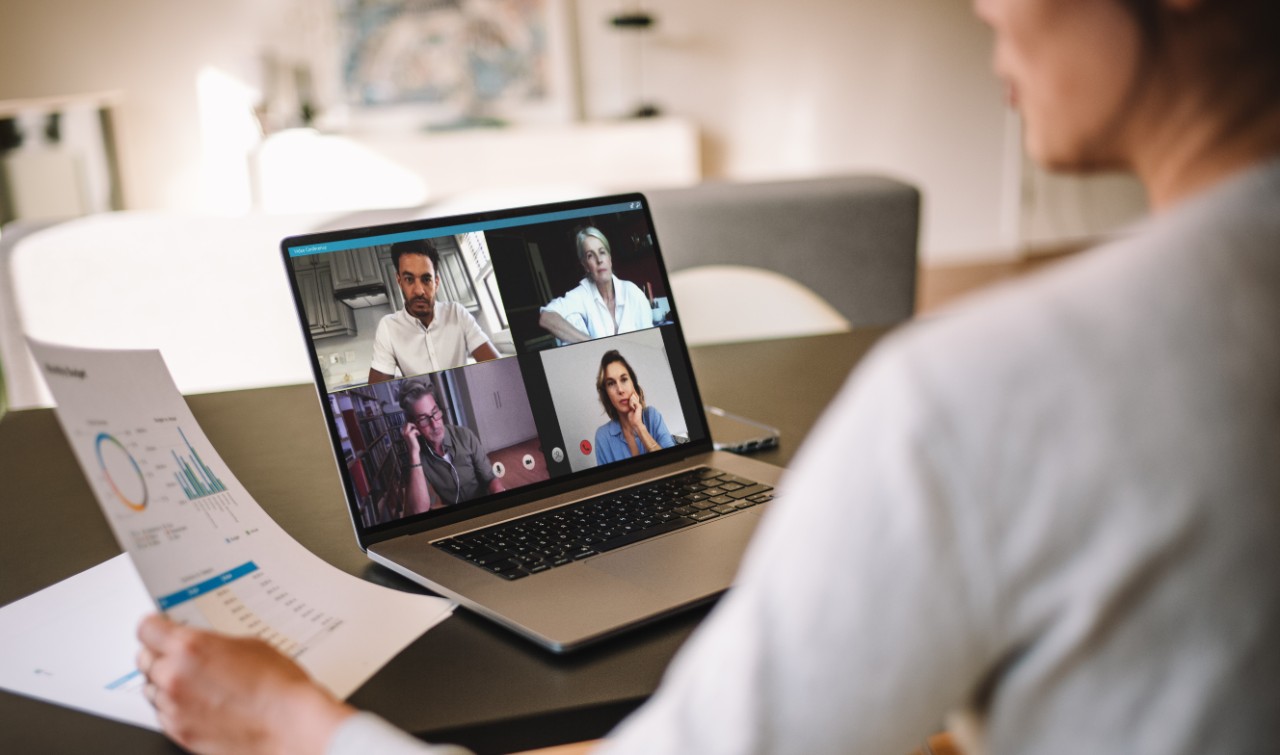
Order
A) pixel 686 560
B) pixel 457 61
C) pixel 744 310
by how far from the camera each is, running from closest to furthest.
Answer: pixel 686 560, pixel 744 310, pixel 457 61

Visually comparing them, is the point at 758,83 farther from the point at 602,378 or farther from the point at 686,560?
the point at 686,560

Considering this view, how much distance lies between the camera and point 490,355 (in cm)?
98

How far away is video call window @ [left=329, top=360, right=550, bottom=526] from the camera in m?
0.92

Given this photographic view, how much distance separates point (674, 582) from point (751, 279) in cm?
109

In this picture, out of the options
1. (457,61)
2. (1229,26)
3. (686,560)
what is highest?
(457,61)

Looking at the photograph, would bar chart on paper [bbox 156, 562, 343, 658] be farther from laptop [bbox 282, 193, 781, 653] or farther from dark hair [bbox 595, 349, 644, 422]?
dark hair [bbox 595, 349, 644, 422]

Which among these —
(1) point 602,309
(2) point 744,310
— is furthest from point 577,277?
(2) point 744,310

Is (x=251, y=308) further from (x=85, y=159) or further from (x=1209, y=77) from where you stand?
(x=85, y=159)

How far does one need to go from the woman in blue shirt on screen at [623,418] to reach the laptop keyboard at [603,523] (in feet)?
0.15

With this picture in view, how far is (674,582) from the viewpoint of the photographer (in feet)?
2.66

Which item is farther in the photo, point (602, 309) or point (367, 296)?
point (602, 309)

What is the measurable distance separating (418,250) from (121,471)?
36cm

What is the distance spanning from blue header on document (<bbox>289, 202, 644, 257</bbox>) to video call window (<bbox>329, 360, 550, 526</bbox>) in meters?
0.13

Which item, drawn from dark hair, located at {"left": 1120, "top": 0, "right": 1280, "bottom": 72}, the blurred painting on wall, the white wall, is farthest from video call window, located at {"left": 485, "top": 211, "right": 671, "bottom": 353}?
the white wall
